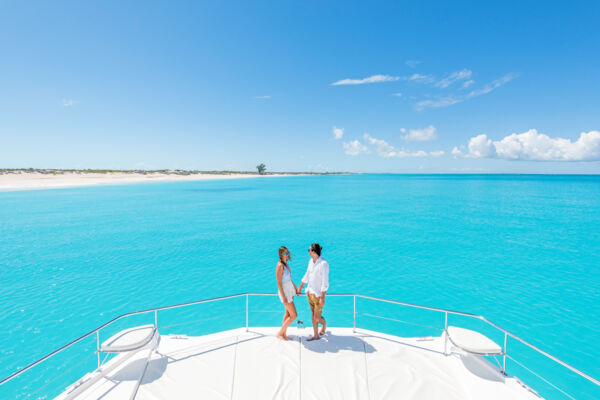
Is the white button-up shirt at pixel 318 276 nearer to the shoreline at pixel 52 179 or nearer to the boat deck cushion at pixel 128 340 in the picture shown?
the boat deck cushion at pixel 128 340

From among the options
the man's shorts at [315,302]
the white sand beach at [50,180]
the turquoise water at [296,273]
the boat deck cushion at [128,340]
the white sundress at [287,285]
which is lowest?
the turquoise water at [296,273]

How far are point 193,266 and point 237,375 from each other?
1174cm

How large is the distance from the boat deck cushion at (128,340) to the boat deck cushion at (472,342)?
5.87m

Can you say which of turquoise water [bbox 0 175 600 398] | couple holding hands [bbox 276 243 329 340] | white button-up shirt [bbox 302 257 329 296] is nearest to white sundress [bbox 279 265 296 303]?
couple holding hands [bbox 276 243 329 340]

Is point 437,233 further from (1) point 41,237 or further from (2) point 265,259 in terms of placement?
(1) point 41,237

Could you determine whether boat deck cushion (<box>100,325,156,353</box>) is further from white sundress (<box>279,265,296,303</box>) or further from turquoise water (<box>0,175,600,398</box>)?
turquoise water (<box>0,175,600,398</box>)

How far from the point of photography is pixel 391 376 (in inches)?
181

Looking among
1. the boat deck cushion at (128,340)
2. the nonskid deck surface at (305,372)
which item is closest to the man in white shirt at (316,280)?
the nonskid deck surface at (305,372)

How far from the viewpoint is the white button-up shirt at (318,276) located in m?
5.11

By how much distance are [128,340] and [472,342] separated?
6.49 meters

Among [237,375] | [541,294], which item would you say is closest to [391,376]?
[237,375]

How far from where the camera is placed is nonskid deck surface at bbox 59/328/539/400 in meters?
4.29

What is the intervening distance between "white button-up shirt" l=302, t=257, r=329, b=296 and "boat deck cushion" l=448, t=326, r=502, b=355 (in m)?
2.62

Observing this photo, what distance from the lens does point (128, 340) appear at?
470 centimetres
